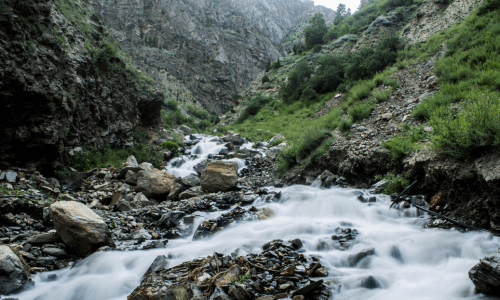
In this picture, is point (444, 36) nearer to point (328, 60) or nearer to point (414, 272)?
point (328, 60)

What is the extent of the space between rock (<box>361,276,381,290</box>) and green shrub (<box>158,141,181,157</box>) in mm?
13328

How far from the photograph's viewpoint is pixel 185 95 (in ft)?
185

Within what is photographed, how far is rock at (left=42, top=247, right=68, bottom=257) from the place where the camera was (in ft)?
15.8

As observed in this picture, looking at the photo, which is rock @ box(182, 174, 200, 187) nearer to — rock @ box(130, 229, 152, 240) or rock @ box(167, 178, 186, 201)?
rock @ box(167, 178, 186, 201)

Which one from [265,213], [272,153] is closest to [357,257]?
[265,213]

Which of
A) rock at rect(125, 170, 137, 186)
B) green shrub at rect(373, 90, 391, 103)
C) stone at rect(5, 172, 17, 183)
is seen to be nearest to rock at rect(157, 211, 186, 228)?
rock at rect(125, 170, 137, 186)

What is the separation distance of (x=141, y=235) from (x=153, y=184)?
3424mm

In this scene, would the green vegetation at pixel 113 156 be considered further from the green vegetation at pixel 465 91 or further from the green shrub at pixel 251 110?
the green vegetation at pixel 465 91

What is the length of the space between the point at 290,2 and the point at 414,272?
123 metres

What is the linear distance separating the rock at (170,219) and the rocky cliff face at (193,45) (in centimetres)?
4856

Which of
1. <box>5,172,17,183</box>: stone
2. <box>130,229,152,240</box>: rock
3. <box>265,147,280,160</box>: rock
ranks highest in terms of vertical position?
<box>265,147,280,160</box>: rock

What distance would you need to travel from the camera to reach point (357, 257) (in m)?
4.27

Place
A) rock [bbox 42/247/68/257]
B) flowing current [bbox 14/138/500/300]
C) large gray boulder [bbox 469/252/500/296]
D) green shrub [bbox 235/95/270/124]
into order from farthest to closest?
green shrub [bbox 235/95/270/124]
rock [bbox 42/247/68/257]
flowing current [bbox 14/138/500/300]
large gray boulder [bbox 469/252/500/296]

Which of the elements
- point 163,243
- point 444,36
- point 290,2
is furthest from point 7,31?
point 290,2
